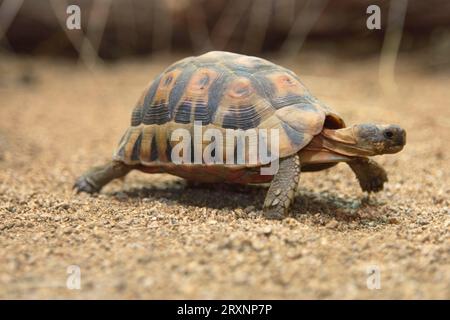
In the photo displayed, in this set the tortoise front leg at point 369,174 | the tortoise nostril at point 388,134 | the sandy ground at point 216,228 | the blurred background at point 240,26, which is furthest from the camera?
the blurred background at point 240,26

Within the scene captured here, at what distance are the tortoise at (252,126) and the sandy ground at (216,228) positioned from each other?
239 mm

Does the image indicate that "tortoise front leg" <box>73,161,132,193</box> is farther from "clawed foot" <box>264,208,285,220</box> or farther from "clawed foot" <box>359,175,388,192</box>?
"clawed foot" <box>359,175,388,192</box>

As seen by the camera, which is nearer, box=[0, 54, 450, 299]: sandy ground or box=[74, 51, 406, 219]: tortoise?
box=[0, 54, 450, 299]: sandy ground

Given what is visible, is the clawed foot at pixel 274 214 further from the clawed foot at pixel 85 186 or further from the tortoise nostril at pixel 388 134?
the clawed foot at pixel 85 186

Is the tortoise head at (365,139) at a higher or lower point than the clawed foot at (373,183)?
higher

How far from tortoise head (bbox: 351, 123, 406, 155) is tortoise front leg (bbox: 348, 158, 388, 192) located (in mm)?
457

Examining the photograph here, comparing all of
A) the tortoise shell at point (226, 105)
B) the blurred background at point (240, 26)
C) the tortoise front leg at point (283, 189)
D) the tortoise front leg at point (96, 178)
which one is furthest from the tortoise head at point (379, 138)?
the blurred background at point (240, 26)

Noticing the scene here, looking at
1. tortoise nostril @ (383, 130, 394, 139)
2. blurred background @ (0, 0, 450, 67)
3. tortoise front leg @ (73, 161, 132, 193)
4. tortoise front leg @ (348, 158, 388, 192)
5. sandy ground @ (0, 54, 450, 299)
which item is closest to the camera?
sandy ground @ (0, 54, 450, 299)

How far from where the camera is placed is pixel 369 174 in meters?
4.12

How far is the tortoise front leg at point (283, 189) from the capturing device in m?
3.48

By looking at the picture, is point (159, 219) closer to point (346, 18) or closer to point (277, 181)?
point (277, 181)

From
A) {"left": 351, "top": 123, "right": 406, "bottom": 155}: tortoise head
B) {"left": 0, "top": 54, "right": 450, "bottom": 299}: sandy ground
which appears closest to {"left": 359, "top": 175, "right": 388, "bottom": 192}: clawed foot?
{"left": 0, "top": 54, "right": 450, "bottom": 299}: sandy ground

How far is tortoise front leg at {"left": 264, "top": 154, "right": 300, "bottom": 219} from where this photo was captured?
348cm
